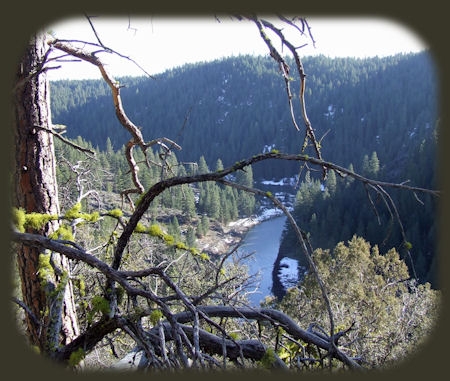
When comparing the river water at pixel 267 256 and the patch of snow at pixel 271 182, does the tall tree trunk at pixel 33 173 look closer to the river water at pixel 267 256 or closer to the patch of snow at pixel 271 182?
the river water at pixel 267 256

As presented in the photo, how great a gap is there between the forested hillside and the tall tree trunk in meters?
34.4

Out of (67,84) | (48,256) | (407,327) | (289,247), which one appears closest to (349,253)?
(407,327)

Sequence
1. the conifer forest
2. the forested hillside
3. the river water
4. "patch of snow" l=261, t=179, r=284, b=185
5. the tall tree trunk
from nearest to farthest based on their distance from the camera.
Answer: the conifer forest, the tall tree trunk, the river water, the forested hillside, "patch of snow" l=261, t=179, r=284, b=185

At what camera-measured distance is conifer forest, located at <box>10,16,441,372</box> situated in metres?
1.69

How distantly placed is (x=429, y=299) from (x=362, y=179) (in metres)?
11.6

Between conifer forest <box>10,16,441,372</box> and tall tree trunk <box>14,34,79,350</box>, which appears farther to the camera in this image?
tall tree trunk <box>14,34,79,350</box>

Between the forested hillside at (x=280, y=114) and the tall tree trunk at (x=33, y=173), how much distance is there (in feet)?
113

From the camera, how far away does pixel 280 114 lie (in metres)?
103

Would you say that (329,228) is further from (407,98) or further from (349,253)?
(407,98)

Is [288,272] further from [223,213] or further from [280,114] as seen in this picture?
[280,114]

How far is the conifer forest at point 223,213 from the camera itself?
1.69m

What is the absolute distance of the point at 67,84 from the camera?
120 meters

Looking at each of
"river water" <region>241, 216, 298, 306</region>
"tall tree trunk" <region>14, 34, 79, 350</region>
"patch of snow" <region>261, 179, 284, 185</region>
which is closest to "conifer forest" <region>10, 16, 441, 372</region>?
"tall tree trunk" <region>14, 34, 79, 350</region>

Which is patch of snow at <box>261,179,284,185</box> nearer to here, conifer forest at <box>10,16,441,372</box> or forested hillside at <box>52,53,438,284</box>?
conifer forest at <box>10,16,441,372</box>
